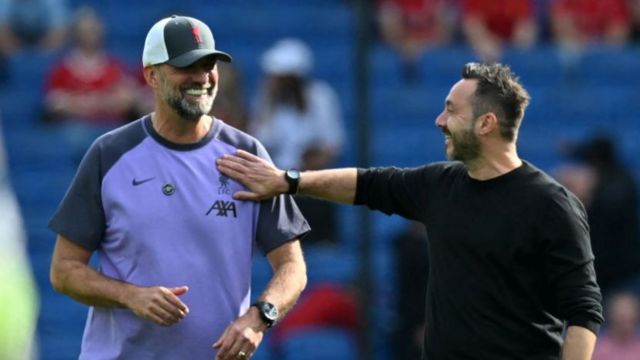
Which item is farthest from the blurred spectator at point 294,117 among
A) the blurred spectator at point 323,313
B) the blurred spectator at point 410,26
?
the blurred spectator at point 410,26

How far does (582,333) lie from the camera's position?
6066 millimetres

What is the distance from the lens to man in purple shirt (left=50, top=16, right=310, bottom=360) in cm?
→ 634

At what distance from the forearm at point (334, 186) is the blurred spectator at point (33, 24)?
7.75 metres

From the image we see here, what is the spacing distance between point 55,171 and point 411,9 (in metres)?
3.06

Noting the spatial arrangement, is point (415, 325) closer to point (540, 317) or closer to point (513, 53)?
point (513, 53)

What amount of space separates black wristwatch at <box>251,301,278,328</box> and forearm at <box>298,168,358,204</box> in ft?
1.77

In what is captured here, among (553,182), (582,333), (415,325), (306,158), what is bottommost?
(415,325)

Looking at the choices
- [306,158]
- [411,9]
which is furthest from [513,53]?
[306,158]

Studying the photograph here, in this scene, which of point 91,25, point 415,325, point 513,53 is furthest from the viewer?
point 513,53

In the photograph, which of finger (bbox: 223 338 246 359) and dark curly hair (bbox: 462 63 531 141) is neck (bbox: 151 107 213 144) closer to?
finger (bbox: 223 338 246 359)

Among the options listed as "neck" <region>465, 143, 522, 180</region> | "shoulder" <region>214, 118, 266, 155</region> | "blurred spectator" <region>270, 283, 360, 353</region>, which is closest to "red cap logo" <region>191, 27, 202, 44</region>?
"shoulder" <region>214, 118, 266, 155</region>

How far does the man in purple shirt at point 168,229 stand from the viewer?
6.34 m

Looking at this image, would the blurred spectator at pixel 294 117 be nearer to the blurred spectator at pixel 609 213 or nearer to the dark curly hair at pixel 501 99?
the blurred spectator at pixel 609 213

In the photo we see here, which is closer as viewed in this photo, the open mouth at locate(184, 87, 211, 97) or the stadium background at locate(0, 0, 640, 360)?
the open mouth at locate(184, 87, 211, 97)
